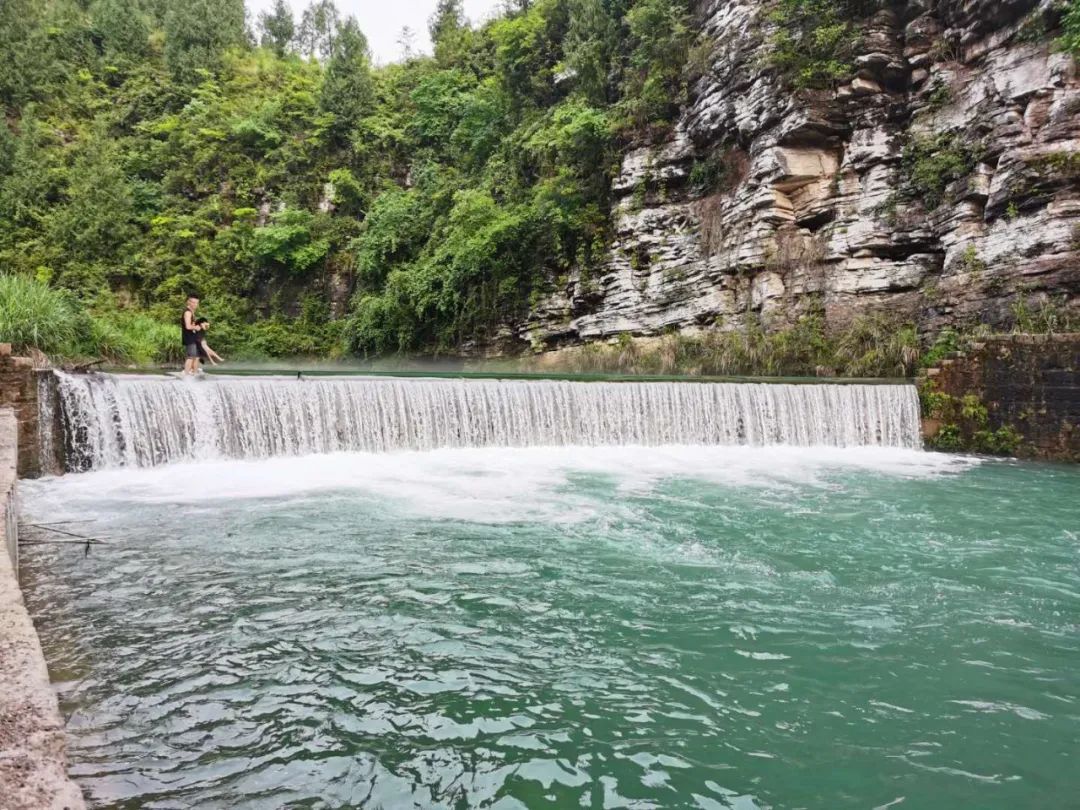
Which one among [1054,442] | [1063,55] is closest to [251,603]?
[1054,442]

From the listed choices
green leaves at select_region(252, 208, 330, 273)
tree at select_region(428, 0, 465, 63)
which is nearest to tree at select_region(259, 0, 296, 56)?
tree at select_region(428, 0, 465, 63)

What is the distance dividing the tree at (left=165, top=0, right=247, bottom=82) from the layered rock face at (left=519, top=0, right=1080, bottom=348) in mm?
24615

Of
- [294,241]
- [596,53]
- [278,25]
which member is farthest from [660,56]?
[278,25]

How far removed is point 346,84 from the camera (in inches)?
1206

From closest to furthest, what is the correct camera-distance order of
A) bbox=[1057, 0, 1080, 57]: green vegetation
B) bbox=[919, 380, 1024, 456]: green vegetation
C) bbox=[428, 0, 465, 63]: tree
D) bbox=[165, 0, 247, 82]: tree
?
bbox=[919, 380, 1024, 456]: green vegetation → bbox=[1057, 0, 1080, 57]: green vegetation → bbox=[165, 0, 247, 82]: tree → bbox=[428, 0, 465, 63]: tree

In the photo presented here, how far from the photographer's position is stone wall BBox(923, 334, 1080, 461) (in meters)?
10.2

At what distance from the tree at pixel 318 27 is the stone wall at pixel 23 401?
45.2 m

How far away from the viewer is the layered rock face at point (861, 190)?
12453mm

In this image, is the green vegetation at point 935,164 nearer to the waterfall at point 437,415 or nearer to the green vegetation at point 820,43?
the green vegetation at point 820,43

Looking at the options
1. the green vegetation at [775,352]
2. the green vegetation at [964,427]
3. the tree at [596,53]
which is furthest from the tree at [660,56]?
the green vegetation at [964,427]

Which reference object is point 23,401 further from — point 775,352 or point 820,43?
point 820,43

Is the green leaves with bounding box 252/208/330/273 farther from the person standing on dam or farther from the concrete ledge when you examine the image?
the concrete ledge

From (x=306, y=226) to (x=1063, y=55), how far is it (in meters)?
24.6

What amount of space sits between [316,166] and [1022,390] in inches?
1087
